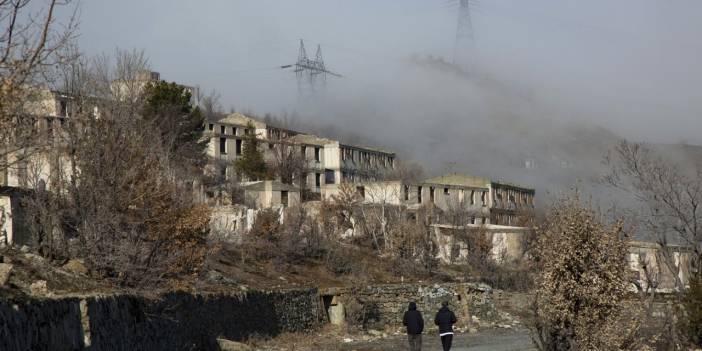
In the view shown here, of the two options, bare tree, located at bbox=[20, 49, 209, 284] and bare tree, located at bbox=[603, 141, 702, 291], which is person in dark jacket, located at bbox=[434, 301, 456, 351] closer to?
bare tree, located at bbox=[20, 49, 209, 284]

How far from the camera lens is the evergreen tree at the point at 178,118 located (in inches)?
2402

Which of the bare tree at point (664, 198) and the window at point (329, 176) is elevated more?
the window at point (329, 176)

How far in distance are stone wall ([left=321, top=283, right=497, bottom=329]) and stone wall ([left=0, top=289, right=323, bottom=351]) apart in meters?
2.14

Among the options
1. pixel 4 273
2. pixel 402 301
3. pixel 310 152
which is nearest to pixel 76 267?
pixel 4 273

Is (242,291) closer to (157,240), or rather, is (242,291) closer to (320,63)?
(157,240)

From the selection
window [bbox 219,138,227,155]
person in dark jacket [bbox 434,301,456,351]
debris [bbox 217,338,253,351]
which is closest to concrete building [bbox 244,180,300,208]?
window [bbox 219,138,227,155]

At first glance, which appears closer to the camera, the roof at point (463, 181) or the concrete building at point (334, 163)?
the concrete building at point (334, 163)

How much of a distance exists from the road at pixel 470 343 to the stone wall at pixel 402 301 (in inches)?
104

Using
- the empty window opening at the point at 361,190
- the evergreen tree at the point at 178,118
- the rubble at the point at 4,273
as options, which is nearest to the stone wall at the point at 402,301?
the evergreen tree at the point at 178,118

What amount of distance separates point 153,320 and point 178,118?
1668 inches

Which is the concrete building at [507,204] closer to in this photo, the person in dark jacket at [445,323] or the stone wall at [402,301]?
the stone wall at [402,301]

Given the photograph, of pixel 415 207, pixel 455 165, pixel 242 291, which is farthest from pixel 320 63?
pixel 242 291

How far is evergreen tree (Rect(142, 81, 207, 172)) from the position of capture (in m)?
61.0

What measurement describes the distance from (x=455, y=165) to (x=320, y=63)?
21.8m
